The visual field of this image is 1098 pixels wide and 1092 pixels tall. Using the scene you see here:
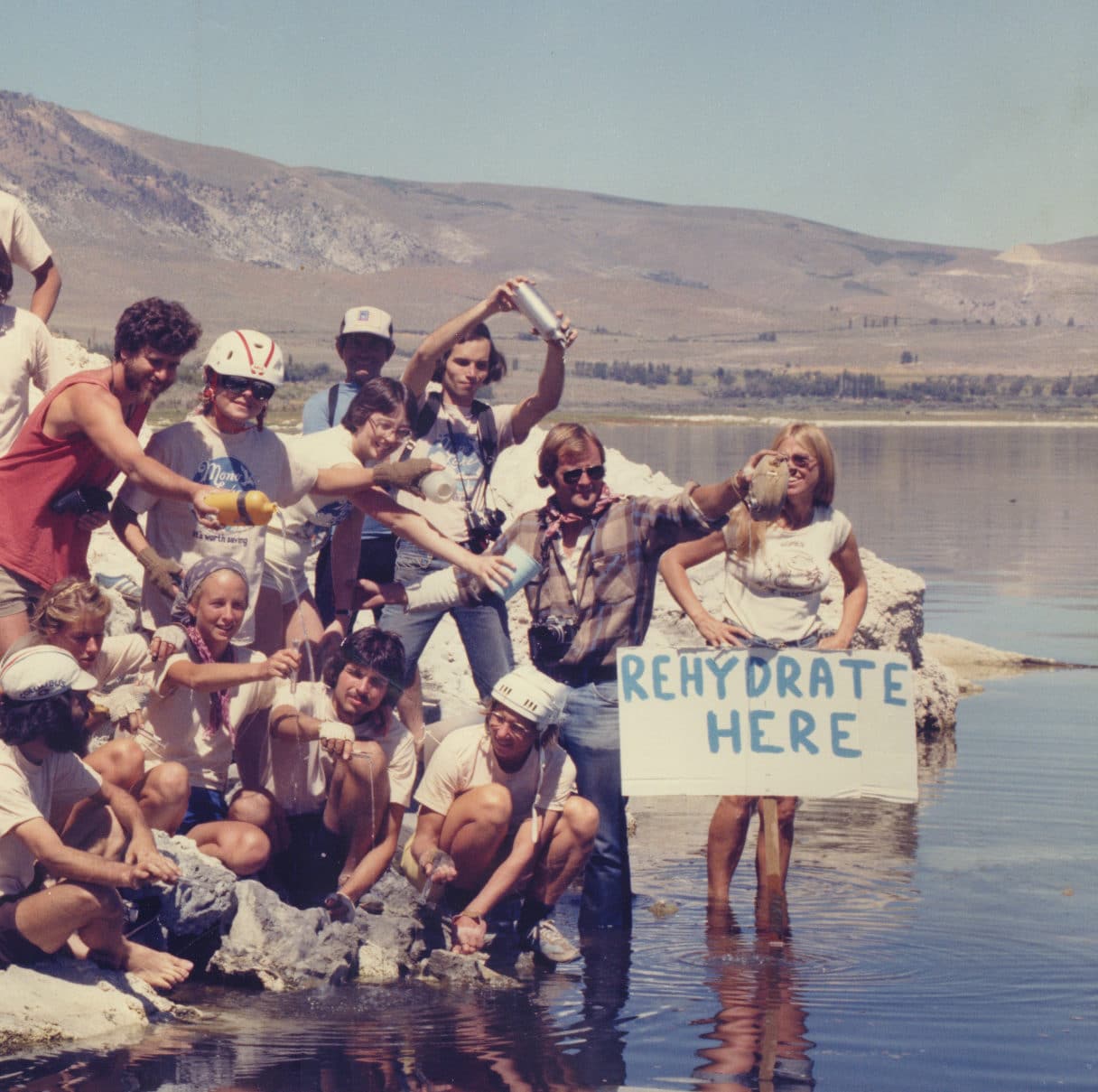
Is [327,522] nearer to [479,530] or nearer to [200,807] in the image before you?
[479,530]

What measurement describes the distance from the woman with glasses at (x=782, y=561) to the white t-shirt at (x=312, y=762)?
3.78ft

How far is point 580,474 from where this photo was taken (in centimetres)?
709

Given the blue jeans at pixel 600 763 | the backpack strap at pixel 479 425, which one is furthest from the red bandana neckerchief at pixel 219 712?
the backpack strap at pixel 479 425

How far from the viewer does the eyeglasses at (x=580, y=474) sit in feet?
23.3

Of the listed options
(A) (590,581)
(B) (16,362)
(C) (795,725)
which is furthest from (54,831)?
(C) (795,725)

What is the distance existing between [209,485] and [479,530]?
1.36 metres

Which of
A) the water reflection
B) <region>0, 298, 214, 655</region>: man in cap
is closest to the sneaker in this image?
the water reflection

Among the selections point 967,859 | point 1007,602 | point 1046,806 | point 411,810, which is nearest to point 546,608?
point 411,810

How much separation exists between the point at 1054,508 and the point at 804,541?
26.9 meters

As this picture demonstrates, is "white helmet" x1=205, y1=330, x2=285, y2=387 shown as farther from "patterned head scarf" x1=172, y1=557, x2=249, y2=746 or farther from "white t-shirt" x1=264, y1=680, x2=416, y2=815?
"white t-shirt" x1=264, y1=680, x2=416, y2=815

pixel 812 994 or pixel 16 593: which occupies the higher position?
pixel 16 593

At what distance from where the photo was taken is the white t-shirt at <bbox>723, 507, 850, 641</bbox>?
7.23 meters

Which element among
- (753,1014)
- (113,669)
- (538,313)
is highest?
(538,313)

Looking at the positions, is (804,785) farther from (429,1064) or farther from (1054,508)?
(1054,508)
